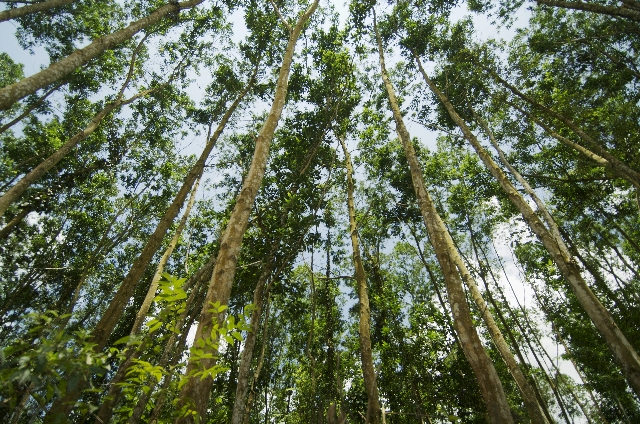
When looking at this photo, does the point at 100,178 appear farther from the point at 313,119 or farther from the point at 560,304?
the point at 560,304

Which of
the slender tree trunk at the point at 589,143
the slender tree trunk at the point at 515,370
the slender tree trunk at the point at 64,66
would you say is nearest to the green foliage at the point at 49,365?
the slender tree trunk at the point at 64,66

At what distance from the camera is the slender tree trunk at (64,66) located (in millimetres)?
5094

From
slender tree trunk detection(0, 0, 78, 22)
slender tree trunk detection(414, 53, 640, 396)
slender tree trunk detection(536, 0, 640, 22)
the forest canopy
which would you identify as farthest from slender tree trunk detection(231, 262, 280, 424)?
slender tree trunk detection(536, 0, 640, 22)

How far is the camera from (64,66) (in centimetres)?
608

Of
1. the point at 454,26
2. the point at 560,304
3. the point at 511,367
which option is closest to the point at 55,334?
the point at 511,367

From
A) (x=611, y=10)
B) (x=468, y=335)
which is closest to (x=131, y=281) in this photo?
(x=468, y=335)

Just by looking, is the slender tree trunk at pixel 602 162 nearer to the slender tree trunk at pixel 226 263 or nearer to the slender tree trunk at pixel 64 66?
the slender tree trunk at pixel 226 263

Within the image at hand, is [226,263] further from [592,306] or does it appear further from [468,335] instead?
[592,306]

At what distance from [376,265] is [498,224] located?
7.88 metres

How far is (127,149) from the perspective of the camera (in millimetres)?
15508

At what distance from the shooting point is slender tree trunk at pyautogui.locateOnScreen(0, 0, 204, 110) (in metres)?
5.09

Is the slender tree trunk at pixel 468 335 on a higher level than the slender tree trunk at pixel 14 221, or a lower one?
lower

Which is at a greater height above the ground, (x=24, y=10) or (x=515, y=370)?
(x=24, y=10)

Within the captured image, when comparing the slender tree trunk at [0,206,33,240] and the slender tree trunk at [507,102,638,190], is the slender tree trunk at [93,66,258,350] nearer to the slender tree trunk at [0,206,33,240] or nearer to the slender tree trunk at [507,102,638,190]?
the slender tree trunk at [0,206,33,240]
